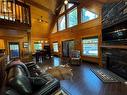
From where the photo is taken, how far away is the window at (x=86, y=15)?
8599 mm

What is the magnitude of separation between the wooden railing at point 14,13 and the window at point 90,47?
4362 millimetres

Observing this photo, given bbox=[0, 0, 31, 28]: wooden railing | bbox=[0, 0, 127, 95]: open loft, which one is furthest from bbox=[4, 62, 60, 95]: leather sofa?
bbox=[0, 0, 31, 28]: wooden railing

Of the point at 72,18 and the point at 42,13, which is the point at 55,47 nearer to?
the point at 42,13

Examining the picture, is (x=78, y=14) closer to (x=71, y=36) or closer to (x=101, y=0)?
(x=71, y=36)

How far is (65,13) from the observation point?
40.5 ft

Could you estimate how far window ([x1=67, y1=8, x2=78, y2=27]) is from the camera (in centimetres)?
1091

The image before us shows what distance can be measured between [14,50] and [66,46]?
481 centimetres

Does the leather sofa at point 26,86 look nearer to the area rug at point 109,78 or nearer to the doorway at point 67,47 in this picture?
the area rug at point 109,78

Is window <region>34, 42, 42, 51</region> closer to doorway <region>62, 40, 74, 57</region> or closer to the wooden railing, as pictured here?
doorway <region>62, 40, 74, 57</region>

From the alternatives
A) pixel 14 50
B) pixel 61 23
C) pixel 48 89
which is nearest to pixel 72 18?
pixel 61 23

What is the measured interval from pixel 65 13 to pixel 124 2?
7807 mm

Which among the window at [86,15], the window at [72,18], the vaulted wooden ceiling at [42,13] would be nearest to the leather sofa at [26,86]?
the vaulted wooden ceiling at [42,13]

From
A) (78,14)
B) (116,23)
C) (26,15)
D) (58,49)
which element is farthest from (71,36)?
(116,23)

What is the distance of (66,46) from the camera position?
1259 centimetres
